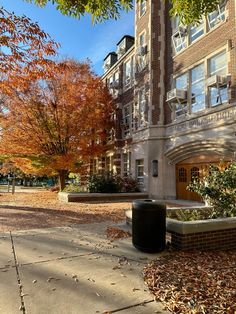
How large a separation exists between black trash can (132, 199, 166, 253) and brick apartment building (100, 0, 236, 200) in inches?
314

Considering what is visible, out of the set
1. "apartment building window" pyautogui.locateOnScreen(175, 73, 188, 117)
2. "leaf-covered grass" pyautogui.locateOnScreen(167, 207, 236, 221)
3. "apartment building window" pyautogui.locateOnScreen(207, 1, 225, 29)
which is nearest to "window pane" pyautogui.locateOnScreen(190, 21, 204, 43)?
"apartment building window" pyautogui.locateOnScreen(207, 1, 225, 29)

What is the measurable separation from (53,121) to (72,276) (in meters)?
16.2

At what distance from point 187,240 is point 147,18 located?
18.5 metres

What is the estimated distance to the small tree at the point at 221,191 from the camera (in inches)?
302

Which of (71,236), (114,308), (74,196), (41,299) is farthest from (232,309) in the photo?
(74,196)

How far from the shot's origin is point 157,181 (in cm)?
1853

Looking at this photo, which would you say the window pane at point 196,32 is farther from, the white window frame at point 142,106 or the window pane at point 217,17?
the white window frame at point 142,106

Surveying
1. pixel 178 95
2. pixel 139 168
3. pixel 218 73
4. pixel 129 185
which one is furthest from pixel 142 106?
pixel 218 73

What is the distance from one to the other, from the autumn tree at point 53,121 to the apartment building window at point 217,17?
8541 millimetres

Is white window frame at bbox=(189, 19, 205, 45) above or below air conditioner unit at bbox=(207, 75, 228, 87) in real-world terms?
above

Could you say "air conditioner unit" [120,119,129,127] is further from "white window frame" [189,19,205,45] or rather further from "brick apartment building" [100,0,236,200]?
"white window frame" [189,19,205,45]

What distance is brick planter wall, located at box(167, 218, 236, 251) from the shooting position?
6070 mm

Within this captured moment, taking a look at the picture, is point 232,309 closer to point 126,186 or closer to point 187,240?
point 187,240

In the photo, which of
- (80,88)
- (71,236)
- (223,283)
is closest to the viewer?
(223,283)
